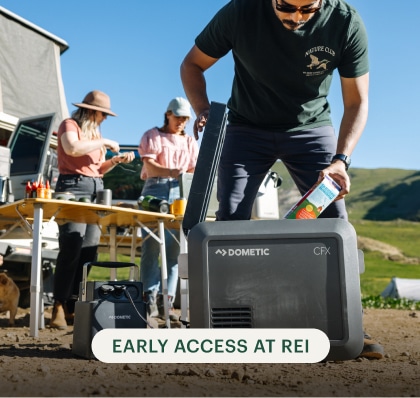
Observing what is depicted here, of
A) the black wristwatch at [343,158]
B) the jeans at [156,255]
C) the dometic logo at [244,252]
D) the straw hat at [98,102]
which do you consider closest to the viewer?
the dometic logo at [244,252]

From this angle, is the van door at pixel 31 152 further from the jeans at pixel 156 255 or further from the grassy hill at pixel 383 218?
the grassy hill at pixel 383 218

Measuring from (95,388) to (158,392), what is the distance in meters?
0.20

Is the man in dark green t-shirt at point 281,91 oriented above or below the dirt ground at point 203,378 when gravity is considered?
above

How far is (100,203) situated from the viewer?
4668 millimetres

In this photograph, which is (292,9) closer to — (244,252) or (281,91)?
(281,91)

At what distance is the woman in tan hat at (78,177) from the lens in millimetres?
4762

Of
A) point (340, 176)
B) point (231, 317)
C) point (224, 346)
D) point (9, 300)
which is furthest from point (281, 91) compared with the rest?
point (9, 300)

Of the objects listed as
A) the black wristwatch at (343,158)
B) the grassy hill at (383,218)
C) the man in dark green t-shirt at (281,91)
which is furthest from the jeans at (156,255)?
the black wristwatch at (343,158)

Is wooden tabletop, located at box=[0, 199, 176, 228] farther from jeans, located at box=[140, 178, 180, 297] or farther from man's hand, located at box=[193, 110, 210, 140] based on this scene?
man's hand, located at box=[193, 110, 210, 140]

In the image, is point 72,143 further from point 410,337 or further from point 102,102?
point 410,337

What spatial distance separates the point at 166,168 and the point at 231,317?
3.16 meters

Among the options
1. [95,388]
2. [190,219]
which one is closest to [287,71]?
[190,219]

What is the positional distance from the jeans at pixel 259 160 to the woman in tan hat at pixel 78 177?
207 centimetres

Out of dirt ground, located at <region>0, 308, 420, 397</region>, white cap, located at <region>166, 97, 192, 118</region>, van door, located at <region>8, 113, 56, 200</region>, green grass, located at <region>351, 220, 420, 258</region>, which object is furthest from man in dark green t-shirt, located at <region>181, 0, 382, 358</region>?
green grass, located at <region>351, 220, 420, 258</region>
